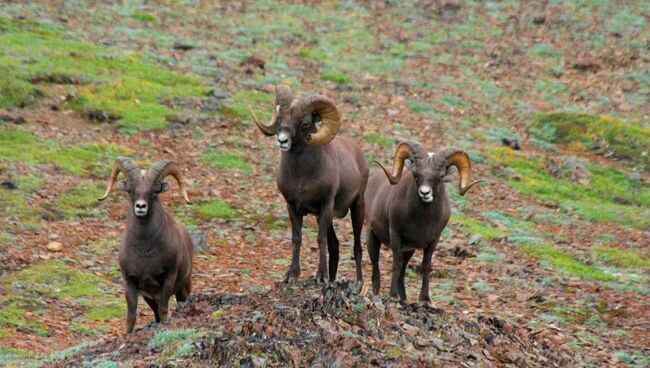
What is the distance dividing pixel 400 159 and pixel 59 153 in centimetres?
1165

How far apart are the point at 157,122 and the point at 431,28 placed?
16.7 meters

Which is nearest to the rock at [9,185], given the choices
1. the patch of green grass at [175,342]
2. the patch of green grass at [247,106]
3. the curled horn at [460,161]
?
the patch of green grass at [247,106]

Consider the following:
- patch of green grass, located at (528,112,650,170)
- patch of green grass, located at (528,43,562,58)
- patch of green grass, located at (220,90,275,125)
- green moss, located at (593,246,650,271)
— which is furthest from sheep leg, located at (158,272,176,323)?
patch of green grass, located at (528,43,562,58)

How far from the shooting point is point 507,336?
634 inches

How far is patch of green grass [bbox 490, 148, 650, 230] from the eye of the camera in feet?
92.9

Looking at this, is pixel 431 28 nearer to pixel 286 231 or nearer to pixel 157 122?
pixel 157 122

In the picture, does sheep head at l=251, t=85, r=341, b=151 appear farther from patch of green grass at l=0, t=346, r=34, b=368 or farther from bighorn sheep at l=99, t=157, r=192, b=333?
patch of green grass at l=0, t=346, r=34, b=368

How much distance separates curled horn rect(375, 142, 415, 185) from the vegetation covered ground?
230cm

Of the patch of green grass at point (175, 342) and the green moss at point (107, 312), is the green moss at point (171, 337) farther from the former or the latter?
the green moss at point (107, 312)

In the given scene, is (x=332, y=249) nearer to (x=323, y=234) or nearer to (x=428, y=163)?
(x=323, y=234)

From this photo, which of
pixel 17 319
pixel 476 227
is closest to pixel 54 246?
pixel 17 319

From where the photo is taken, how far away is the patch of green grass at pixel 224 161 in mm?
27380

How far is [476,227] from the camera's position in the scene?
997 inches

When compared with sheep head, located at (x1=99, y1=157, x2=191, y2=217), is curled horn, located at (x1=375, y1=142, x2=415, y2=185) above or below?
above
